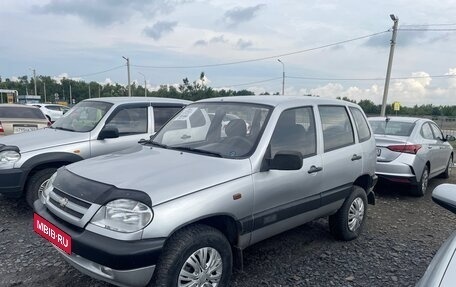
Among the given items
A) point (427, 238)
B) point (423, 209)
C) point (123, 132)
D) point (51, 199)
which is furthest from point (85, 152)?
point (423, 209)

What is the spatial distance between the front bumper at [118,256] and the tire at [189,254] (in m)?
0.09

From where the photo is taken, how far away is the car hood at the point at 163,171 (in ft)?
8.98

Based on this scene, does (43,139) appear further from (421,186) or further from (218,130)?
(421,186)

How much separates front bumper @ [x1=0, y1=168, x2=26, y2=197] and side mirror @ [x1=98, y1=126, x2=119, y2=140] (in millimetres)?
1144

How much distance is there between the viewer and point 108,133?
17.7 ft

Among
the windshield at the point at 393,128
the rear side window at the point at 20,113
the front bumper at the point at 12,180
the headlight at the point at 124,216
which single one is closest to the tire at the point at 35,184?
the front bumper at the point at 12,180

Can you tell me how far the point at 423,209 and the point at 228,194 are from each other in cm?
480

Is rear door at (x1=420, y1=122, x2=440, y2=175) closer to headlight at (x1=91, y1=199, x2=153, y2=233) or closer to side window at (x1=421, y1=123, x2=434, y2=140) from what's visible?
side window at (x1=421, y1=123, x2=434, y2=140)

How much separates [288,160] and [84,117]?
13.3 ft

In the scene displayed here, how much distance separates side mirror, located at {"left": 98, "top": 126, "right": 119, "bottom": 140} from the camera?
5379 millimetres

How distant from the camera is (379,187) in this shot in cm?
767

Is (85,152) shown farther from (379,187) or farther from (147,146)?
(379,187)

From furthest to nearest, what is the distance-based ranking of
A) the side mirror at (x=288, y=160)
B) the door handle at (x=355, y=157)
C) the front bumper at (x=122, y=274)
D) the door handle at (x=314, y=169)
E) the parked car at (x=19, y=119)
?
the parked car at (x=19, y=119) < the door handle at (x=355, y=157) < the door handle at (x=314, y=169) < the side mirror at (x=288, y=160) < the front bumper at (x=122, y=274)

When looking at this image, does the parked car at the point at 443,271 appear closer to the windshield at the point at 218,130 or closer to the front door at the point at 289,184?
the front door at the point at 289,184
